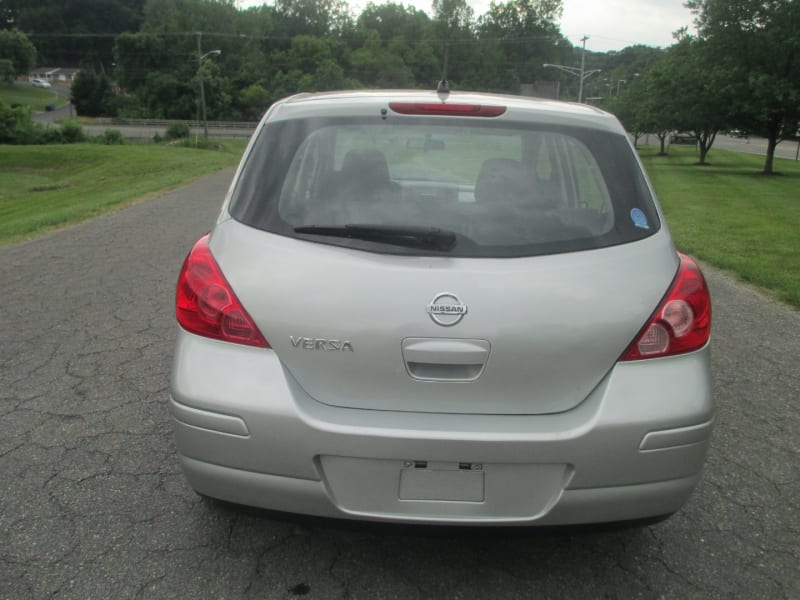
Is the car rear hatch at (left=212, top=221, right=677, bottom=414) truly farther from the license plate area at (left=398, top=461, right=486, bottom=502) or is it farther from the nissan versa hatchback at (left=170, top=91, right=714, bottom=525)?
the license plate area at (left=398, top=461, right=486, bottom=502)

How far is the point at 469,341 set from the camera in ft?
7.14

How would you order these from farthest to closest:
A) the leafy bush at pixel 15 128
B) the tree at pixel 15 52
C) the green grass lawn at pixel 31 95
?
the tree at pixel 15 52
the green grass lawn at pixel 31 95
the leafy bush at pixel 15 128

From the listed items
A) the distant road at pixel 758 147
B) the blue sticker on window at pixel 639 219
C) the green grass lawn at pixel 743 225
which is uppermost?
the blue sticker on window at pixel 639 219

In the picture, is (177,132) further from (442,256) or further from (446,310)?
(446,310)

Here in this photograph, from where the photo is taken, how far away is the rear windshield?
237 cm

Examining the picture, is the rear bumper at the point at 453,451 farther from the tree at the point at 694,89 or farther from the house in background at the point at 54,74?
the house in background at the point at 54,74

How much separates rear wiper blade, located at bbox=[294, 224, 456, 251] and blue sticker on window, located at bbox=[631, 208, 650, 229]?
64 centimetres

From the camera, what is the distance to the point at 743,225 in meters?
12.3

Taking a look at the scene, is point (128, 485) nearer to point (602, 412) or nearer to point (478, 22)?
point (602, 412)

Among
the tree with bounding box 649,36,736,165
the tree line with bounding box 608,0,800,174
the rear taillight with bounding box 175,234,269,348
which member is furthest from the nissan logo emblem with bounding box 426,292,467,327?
the tree with bounding box 649,36,736,165

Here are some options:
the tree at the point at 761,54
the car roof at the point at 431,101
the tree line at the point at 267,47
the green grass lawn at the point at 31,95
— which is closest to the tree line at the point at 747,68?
the tree at the point at 761,54

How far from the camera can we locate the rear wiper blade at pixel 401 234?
2.32 m

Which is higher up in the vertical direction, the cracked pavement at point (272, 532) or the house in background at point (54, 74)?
the cracked pavement at point (272, 532)

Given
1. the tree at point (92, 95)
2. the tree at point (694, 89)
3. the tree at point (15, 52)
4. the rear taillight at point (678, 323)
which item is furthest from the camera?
the tree at point (15, 52)
